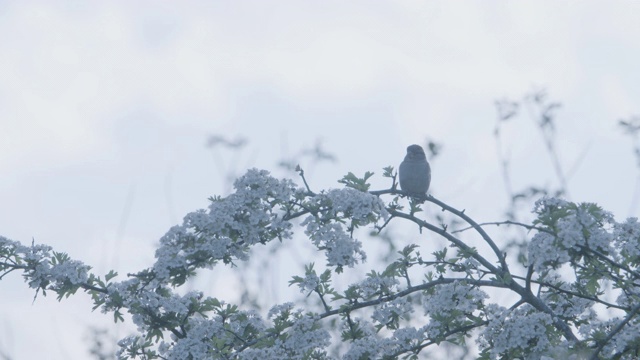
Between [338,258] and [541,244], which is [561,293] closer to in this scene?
[541,244]

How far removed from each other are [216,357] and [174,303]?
2.30 feet

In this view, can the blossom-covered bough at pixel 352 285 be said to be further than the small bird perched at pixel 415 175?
No

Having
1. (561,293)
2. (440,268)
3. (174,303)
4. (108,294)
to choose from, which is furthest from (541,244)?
(108,294)

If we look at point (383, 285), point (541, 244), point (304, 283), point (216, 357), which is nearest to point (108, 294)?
point (216, 357)

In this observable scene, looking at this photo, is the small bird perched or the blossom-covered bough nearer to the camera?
the blossom-covered bough

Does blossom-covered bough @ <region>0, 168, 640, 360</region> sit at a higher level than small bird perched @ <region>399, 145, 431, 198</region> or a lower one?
lower

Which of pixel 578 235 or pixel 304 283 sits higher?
pixel 304 283

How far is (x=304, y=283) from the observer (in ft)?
29.4

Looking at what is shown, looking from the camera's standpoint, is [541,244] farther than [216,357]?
No

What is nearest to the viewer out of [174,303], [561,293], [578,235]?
[578,235]

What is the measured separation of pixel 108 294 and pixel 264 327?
1510 mm

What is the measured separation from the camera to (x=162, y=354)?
945cm

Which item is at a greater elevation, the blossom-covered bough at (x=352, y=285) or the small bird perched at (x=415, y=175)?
the small bird perched at (x=415, y=175)

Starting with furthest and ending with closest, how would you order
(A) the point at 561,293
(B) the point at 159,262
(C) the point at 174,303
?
(A) the point at 561,293 < (C) the point at 174,303 < (B) the point at 159,262
